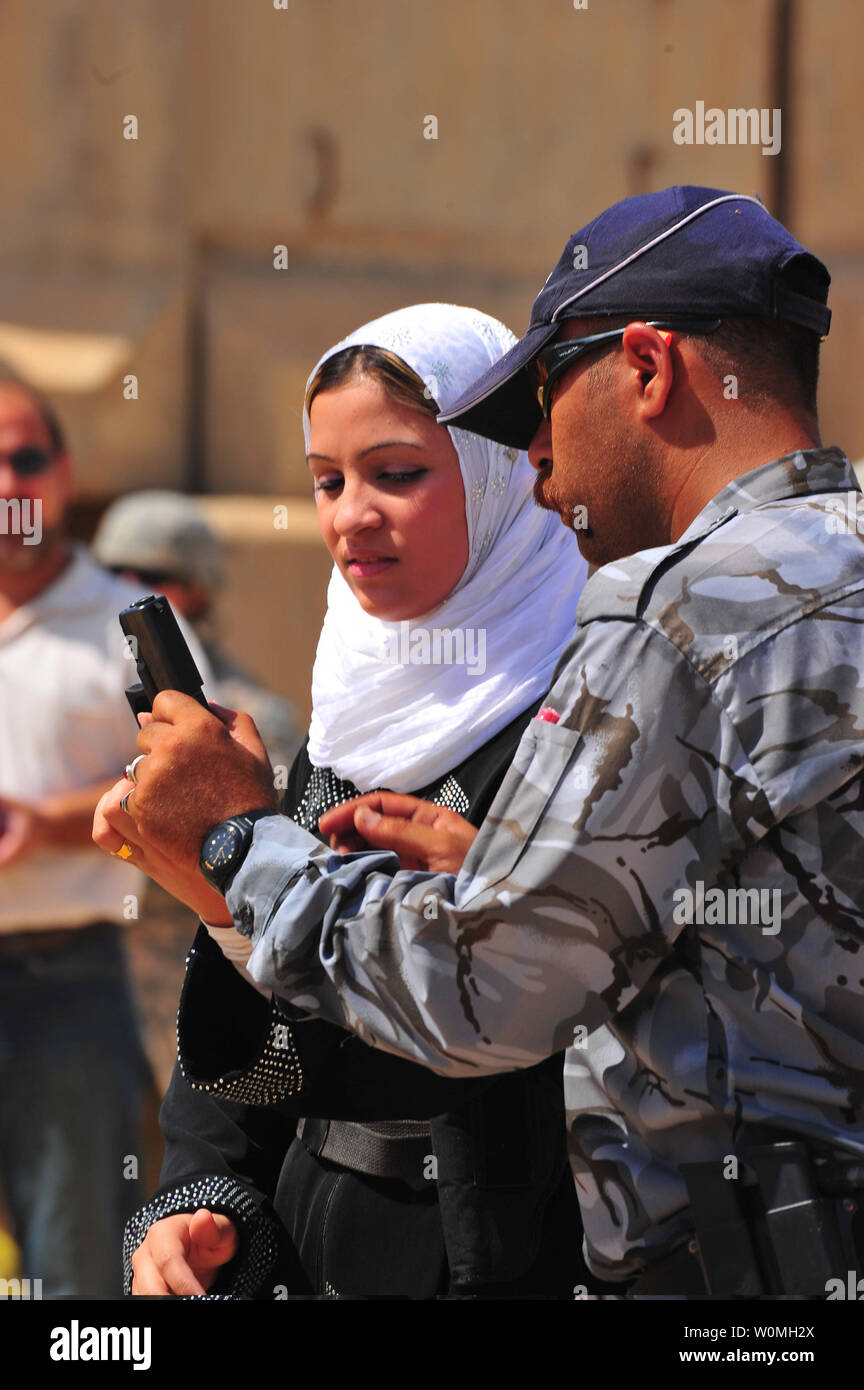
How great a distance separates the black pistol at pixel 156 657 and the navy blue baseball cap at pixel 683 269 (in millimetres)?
433

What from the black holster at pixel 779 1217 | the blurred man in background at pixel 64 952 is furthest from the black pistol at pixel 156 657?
the blurred man in background at pixel 64 952

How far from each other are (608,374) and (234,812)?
493mm

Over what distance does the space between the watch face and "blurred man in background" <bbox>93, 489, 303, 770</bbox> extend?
2.99 meters

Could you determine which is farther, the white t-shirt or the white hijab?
the white t-shirt

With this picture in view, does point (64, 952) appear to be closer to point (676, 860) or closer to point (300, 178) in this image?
point (300, 178)

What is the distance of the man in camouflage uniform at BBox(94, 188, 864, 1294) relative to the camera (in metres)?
1.31

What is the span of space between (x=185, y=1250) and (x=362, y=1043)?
1.10 ft

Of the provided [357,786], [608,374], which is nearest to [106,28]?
[357,786]

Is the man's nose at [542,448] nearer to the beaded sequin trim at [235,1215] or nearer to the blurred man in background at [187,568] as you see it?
the beaded sequin trim at [235,1215]

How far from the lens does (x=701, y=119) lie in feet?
17.8

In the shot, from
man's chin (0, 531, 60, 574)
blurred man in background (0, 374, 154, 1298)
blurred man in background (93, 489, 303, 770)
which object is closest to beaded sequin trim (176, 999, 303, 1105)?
blurred man in background (0, 374, 154, 1298)

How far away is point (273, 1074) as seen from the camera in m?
1.77

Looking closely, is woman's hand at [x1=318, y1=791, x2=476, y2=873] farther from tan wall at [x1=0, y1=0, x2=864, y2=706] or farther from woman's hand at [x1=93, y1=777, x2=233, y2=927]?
tan wall at [x1=0, y1=0, x2=864, y2=706]

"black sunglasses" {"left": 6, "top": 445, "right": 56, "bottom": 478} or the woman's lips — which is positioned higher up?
"black sunglasses" {"left": 6, "top": 445, "right": 56, "bottom": 478}
